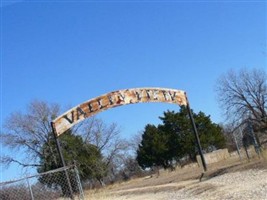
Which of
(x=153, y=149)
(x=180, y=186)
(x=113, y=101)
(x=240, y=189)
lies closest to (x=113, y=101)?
(x=113, y=101)

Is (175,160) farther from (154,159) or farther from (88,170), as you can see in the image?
(88,170)

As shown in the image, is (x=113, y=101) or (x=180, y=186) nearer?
(x=180, y=186)

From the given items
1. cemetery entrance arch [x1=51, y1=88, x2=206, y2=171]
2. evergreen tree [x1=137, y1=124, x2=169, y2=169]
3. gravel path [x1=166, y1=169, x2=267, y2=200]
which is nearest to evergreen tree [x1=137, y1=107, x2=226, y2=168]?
evergreen tree [x1=137, y1=124, x2=169, y2=169]

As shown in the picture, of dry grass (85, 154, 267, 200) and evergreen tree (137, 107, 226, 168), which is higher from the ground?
evergreen tree (137, 107, 226, 168)

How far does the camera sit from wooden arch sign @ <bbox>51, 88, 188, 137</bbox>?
68.1ft

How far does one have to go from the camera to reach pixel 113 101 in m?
22.5

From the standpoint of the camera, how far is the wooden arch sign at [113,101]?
68.1 ft

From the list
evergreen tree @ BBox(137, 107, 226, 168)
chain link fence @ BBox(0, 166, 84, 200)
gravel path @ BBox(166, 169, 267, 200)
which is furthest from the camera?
evergreen tree @ BBox(137, 107, 226, 168)

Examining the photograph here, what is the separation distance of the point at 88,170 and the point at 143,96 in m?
28.2

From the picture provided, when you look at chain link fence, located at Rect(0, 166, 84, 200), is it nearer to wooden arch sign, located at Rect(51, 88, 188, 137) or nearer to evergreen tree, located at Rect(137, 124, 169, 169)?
wooden arch sign, located at Rect(51, 88, 188, 137)

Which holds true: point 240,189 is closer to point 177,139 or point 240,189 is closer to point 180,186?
point 180,186

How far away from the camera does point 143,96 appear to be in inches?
944

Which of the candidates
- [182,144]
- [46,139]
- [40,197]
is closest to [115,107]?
[40,197]

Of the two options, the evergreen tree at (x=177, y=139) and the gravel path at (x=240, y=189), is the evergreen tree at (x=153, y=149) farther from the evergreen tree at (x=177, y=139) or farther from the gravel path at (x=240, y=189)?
the gravel path at (x=240, y=189)
